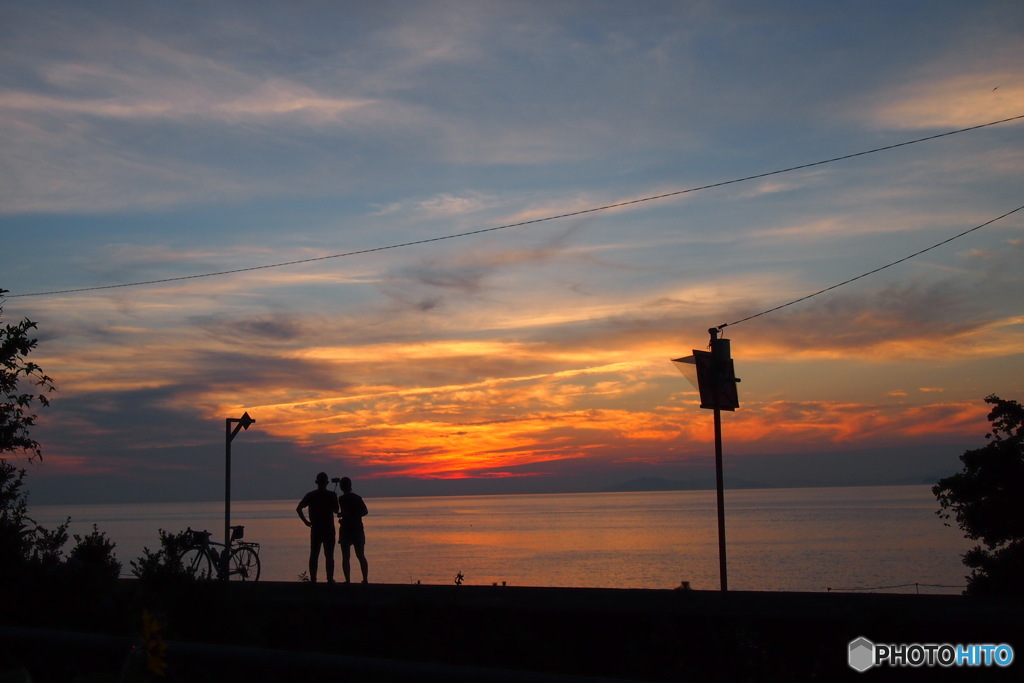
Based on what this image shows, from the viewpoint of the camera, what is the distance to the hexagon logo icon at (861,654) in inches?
312

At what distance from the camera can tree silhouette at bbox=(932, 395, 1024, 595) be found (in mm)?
22234

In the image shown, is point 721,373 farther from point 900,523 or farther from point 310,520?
point 900,523

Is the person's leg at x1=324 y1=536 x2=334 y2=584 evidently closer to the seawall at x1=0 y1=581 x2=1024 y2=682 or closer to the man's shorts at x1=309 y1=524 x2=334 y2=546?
the man's shorts at x1=309 y1=524 x2=334 y2=546

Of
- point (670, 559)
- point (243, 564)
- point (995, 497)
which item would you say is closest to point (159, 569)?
point (243, 564)

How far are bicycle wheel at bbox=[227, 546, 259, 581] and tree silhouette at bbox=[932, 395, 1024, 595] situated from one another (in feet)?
56.1

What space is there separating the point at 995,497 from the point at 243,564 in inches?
746

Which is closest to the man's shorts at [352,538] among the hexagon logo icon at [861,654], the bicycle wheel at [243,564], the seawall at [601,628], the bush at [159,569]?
the bicycle wheel at [243,564]

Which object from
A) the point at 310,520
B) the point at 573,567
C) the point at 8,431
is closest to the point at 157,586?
the point at 310,520

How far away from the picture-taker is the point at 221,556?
1580 cm

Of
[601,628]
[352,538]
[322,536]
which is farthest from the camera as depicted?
[352,538]

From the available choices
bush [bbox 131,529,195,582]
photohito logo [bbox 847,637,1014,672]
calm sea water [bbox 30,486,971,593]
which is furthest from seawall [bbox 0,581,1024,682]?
calm sea water [bbox 30,486,971,593]

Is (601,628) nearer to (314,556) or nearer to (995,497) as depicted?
(314,556)

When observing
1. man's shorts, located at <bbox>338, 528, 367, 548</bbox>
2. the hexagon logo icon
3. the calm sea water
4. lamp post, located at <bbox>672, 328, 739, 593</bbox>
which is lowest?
the calm sea water

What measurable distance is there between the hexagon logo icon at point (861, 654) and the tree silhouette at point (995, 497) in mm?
16318
